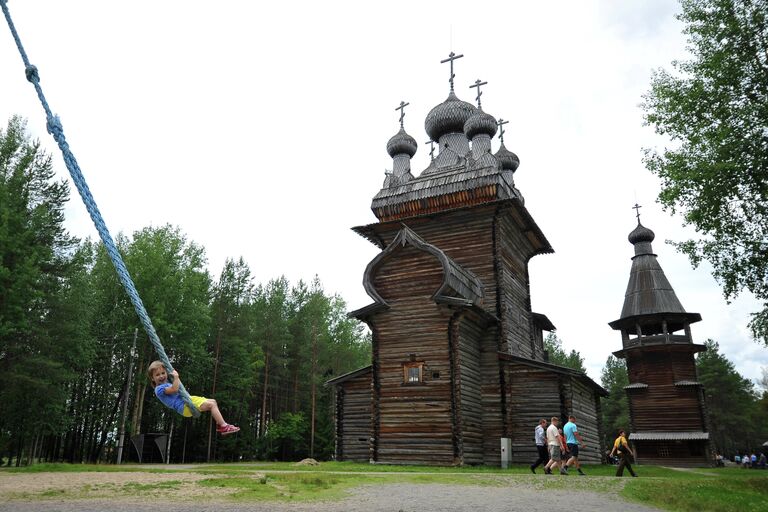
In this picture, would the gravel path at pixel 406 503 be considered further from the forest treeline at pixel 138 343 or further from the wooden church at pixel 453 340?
the forest treeline at pixel 138 343

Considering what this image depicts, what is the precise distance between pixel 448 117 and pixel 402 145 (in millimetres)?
2982

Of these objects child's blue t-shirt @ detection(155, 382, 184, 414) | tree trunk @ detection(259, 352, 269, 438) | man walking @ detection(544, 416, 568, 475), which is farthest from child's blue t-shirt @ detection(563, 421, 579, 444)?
tree trunk @ detection(259, 352, 269, 438)

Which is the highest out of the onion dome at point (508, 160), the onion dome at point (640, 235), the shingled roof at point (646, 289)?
the onion dome at point (508, 160)

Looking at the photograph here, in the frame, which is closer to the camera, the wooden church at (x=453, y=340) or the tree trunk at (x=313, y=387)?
the wooden church at (x=453, y=340)

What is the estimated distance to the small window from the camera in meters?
19.3

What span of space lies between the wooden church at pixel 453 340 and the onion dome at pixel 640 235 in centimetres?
1632

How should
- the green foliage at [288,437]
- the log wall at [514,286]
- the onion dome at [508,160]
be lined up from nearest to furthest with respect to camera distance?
1. the log wall at [514,286]
2. the onion dome at [508,160]
3. the green foliage at [288,437]

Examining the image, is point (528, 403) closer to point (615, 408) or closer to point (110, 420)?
point (110, 420)

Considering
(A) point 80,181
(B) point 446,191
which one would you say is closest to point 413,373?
(B) point 446,191

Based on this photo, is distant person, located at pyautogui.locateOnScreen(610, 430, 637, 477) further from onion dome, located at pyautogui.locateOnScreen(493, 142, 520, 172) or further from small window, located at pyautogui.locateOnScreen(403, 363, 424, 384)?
onion dome, located at pyautogui.locateOnScreen(493, 142, 520, 172)

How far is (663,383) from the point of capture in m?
33.9

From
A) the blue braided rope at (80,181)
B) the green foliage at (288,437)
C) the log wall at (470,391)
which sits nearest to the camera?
the blue braided rope at (80,181)

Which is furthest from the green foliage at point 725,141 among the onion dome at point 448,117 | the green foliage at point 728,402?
the green foliage at point 728,402

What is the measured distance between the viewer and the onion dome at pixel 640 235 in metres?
39.3
